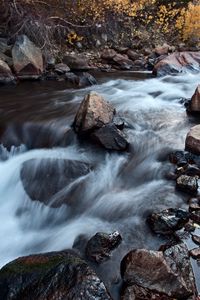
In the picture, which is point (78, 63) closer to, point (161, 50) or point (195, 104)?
point (161, 50)

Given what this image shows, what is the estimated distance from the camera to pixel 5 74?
9.32 m

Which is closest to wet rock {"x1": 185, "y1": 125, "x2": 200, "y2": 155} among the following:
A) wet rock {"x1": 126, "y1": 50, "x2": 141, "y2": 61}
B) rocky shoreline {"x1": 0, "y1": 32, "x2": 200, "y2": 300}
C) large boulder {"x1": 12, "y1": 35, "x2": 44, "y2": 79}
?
rocky shoreline {"x1": 0, "y1": 32, "x2": 200, "y2": 300}

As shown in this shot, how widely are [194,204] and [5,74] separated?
6691 mm

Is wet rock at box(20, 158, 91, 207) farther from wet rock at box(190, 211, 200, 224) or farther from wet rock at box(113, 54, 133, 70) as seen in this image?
wet rock at box(113, 54, 133, 70)

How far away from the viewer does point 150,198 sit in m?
4.55

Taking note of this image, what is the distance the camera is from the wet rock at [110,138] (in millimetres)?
5637

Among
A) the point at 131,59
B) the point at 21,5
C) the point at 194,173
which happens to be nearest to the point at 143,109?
the point at 194,173

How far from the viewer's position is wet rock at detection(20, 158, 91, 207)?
4801mm

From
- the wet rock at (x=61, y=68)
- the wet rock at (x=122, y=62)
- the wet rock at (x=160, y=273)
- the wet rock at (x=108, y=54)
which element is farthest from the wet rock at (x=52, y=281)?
the wet rock at (x=108, y=54)

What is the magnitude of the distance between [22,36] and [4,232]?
7036mm

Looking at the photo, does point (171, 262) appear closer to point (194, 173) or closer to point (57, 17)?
point (194, 173)

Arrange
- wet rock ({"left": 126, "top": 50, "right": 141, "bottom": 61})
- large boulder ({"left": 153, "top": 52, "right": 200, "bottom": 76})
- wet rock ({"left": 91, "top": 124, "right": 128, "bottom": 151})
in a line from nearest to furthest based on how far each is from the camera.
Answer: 1. wet rock ({"left": 91, "top": 124, "right": 128, "bottom": 151})
2. large boulder ({"left": 153, "top": 52, "right": 200, "bottom": 76})
3. wet rock ({"left": 126, "top": 50, "right": 141, "bottom": 61})

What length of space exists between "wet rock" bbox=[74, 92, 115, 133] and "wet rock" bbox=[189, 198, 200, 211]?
204cm

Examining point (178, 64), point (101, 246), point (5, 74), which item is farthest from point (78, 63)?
point (101, 246)
